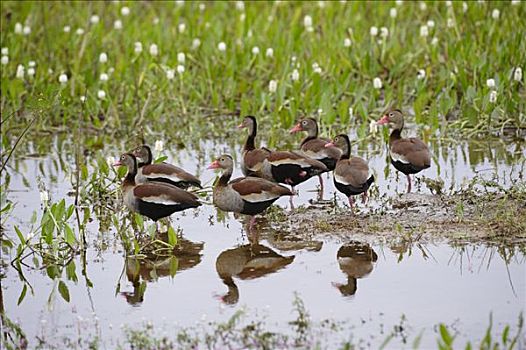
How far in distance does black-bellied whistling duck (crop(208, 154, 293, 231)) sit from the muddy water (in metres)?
0.21

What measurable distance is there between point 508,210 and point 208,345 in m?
3.18

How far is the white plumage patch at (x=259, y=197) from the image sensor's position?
894cm

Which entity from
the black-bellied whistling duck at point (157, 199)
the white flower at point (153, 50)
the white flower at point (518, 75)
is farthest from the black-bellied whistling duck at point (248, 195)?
the white flower at point (153, 50)

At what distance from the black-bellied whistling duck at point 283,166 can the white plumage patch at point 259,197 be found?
2.86 feet

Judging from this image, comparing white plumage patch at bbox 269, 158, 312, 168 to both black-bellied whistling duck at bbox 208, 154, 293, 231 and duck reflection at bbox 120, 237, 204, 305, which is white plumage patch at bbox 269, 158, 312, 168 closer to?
black-bellied whistling duck at bbox 208, 154, 293, 231

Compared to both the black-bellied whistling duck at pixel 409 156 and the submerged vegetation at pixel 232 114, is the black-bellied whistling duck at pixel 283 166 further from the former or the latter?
the black-bellied whistling duck at pixel 409 156

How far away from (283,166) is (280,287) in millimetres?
2464

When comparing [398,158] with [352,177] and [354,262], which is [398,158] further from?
[354,262]

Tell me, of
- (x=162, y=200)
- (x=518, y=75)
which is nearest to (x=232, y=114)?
(x=518, y=75)

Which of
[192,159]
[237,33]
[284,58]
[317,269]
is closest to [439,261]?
[317,269]

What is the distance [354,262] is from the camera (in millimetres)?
7988

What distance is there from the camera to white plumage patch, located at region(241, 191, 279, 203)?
8938 millimetres

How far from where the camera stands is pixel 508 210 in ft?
28.4

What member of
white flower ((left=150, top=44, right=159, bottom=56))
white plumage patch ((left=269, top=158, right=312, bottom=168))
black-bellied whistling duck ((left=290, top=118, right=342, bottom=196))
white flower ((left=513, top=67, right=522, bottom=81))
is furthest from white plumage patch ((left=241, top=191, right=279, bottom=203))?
white flower ((left=150, top=44, right=159, bottom=56))
